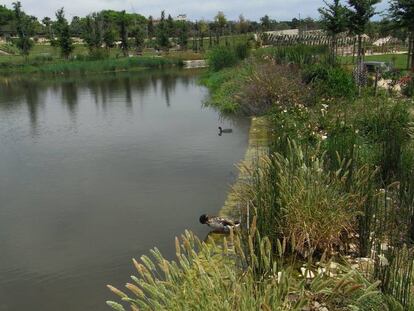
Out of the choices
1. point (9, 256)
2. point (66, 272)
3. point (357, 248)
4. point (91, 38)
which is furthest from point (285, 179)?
point (91, 38)

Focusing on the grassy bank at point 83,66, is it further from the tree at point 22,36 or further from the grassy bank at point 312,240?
the grassy bank at point 312,240

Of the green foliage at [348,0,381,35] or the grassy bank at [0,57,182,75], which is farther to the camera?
the grassy bank at [0,57,182,75]

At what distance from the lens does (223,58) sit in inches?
978

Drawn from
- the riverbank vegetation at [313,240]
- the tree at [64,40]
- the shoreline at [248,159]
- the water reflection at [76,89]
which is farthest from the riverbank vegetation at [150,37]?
the riverbank vegetation at [313,240]

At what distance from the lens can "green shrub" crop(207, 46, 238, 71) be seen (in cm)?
2453

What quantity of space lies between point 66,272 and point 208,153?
510 centimetres

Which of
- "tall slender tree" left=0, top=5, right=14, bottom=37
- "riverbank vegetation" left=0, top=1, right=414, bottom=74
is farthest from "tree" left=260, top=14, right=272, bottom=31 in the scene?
"tall slender tree" left=0, top=5, right=14, bottom=37

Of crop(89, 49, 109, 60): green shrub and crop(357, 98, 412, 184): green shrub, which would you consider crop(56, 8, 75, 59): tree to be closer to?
crop(89, 49, 109, 60): green shrub

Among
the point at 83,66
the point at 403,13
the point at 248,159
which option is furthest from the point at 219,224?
the point at 83,66

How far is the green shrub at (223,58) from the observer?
24.5m

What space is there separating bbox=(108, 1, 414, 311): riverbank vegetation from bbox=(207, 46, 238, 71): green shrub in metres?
16.7

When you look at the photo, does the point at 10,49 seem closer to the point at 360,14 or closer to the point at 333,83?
the point at 360,14

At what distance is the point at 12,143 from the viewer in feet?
38.3

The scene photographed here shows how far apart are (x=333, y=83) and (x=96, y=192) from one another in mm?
6773
